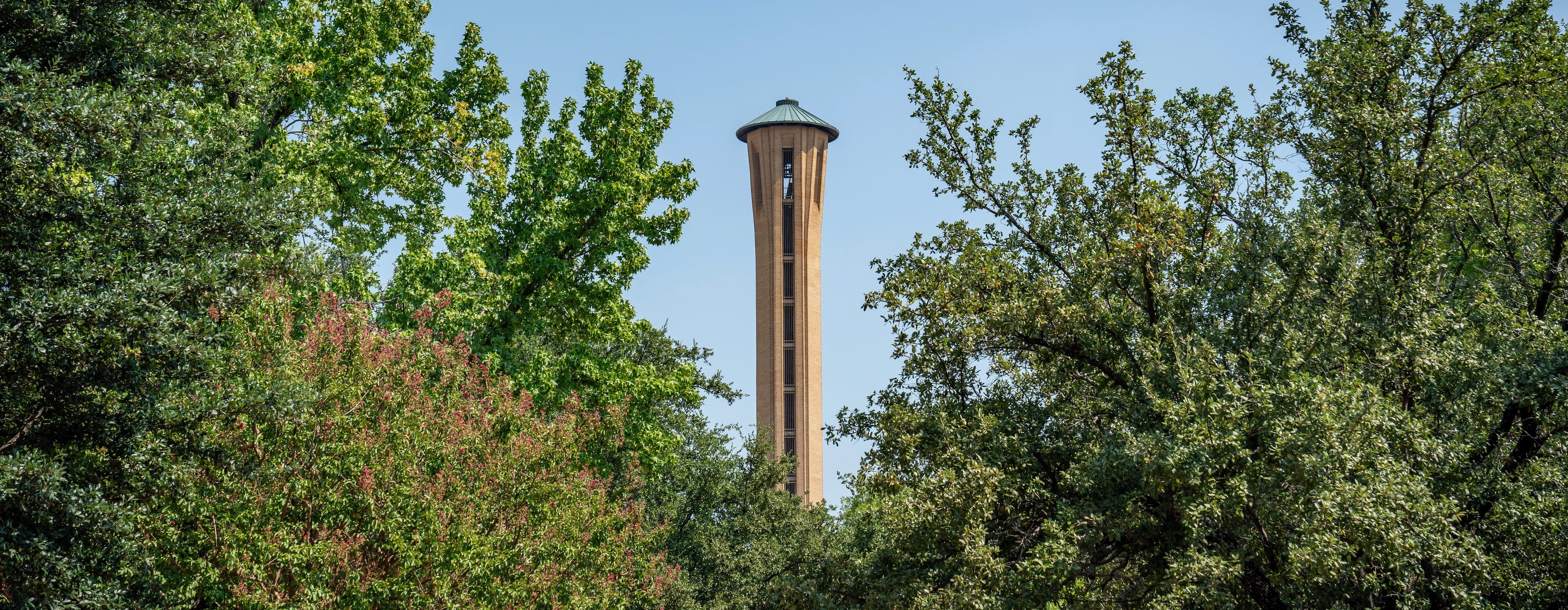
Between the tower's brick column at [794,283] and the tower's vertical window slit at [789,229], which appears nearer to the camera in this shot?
the tower's brick column at [794,283]

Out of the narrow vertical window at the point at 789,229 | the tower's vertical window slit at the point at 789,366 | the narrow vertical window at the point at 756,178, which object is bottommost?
the tower's vertical window slit at the point at 789,366

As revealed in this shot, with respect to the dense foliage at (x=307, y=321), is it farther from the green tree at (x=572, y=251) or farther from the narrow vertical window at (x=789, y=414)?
the narrow vertical window at (x=789, y=414)

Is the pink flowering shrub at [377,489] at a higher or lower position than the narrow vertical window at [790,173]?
lower

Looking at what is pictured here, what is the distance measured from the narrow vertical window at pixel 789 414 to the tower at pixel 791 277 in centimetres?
3

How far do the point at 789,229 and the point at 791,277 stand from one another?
266 centimetres

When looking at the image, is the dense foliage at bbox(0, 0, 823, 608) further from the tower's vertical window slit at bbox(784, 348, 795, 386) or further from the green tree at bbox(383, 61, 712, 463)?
the tower's vertical window slit at bbox(784, 348, 795, 386)

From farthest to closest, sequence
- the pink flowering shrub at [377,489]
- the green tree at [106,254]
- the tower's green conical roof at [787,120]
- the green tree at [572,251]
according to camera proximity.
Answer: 1. the tower's green conical roof at [787,120]
2. the green tree at [572,251]
3. the pink flowering shrub at [377,489]
4. the green tree at [106,254]

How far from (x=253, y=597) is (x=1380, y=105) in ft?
43.8

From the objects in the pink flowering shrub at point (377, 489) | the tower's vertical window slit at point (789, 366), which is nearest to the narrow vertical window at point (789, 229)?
the tower's vertical window slit at point (789, 366)

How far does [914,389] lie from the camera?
13883 millimetres

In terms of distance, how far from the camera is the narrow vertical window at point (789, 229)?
66375 millimetres

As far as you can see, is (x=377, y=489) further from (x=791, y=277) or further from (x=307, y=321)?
(x=791, y=277)

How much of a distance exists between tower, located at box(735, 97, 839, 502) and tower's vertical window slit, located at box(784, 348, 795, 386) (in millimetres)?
35

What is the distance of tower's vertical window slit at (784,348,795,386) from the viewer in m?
66.8
